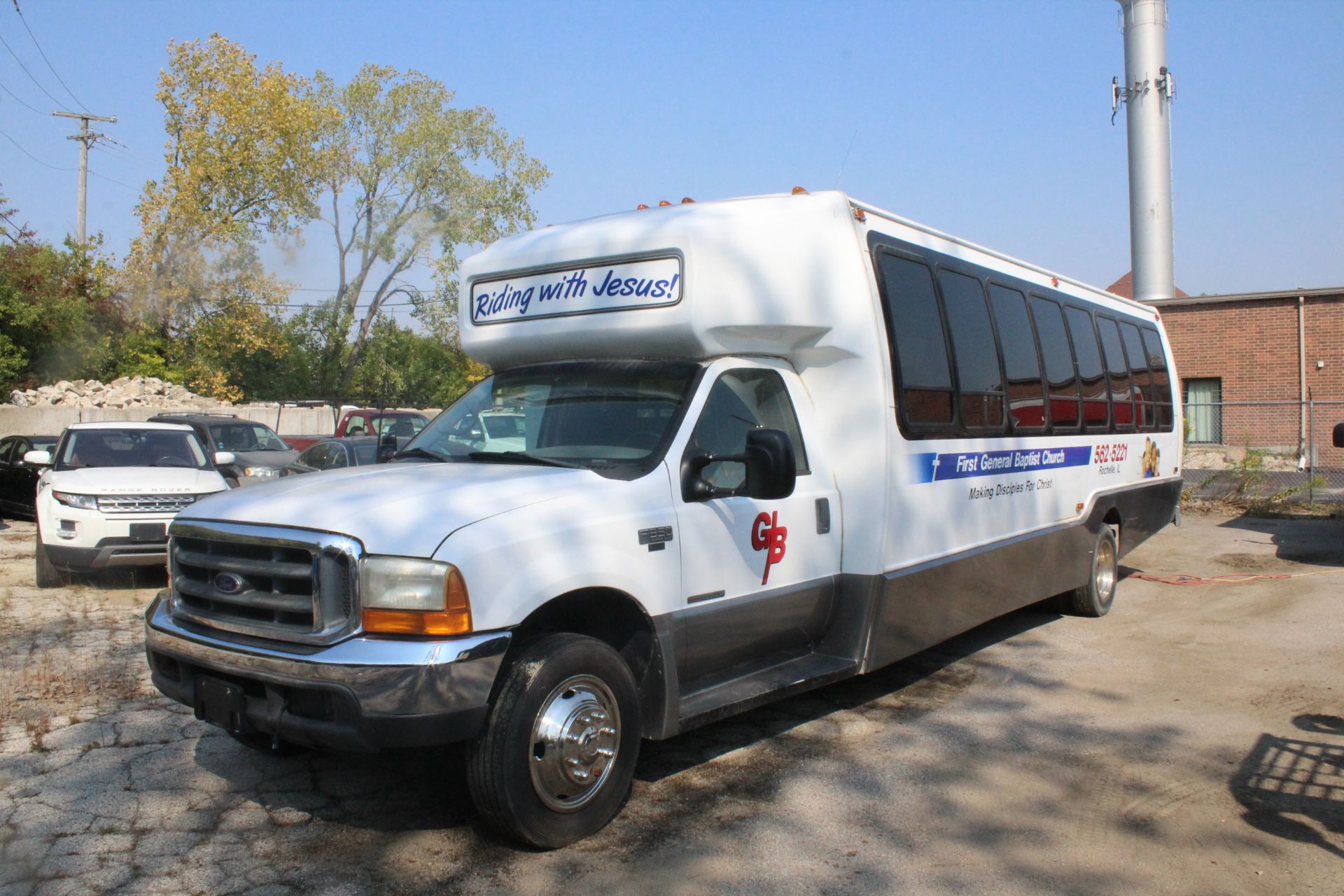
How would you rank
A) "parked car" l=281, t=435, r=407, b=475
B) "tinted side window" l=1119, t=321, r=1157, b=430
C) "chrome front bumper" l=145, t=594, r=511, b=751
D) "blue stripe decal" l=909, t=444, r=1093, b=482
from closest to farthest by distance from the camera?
1. "chrome front bumper" l=145, t=594, r=511, b=751
2. "blue stripe decal" l=909, t=444, r=1093, b=482
3. "tinted side window" l=1119, t=321, r=1157, b=430
4. "parked car" l=281, t=435, r=407, b=475

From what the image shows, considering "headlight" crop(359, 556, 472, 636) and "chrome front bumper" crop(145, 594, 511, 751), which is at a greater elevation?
"headlight" crop(359, 556, 472, 636)

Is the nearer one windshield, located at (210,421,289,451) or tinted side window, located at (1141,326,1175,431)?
tinted side window, located at (1141,326,1175,431)

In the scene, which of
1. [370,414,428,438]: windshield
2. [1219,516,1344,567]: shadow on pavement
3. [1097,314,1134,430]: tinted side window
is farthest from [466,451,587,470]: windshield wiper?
[370,414,428,438]: windshield

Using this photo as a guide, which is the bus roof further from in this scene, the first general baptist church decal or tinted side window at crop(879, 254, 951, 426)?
tinted side window at crop(879, 254, 951, 426)

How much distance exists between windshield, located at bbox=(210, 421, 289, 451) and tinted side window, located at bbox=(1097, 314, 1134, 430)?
1303 centimetres

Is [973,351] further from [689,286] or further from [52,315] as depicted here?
[52,315]

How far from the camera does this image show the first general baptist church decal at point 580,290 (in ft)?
17.5

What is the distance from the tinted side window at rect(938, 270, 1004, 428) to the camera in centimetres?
676

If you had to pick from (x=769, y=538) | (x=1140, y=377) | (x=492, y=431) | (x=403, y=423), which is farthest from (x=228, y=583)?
(x=403, y=423)

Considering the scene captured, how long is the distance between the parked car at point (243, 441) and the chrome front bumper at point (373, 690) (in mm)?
12288

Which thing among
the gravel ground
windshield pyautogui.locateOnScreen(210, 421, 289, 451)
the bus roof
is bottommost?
the gravel ground

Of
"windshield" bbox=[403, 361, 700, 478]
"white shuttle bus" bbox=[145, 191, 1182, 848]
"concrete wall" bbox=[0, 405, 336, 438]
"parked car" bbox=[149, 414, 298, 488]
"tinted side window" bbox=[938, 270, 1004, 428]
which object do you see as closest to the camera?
"white shuttle bus" bbox=[145, 191, 1182, 848]

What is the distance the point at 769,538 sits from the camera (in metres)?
5.25

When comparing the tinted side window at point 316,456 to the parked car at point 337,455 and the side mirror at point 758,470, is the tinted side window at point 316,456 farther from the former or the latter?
the side mirror at point 758,470
